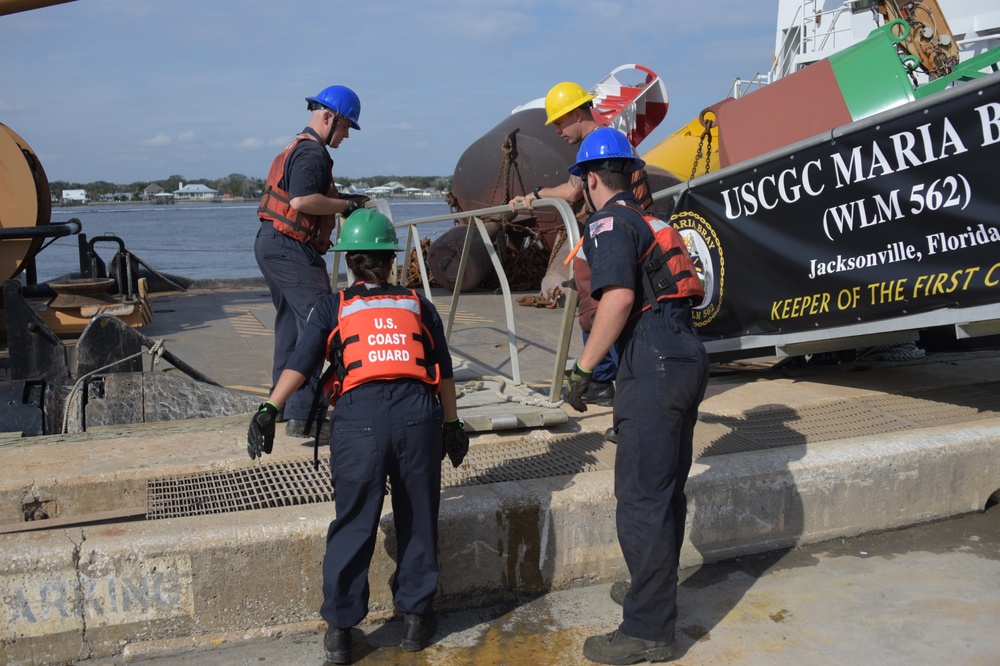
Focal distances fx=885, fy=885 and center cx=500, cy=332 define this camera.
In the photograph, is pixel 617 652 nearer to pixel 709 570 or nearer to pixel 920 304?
pixel 709 570

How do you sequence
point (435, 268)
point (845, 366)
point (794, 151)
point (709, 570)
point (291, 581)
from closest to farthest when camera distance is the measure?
point (291, 581)
point (709, 570)
point (794, 151)
point (845, 366)
point (435, 268)

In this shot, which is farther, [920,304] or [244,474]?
[920,304]

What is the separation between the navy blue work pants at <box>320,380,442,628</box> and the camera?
3.21 meters

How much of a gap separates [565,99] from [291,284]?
6.88 feet

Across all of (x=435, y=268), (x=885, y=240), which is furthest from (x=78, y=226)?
(x=885, y=240)

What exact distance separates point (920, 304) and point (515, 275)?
335 inches

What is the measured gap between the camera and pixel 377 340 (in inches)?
129

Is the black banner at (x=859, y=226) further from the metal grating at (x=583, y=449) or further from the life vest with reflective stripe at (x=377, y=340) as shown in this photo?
the life vest with reflective stripe at (x=377, y=340)

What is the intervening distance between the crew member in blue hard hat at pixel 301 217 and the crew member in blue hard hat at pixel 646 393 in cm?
197

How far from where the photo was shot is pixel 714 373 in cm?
671

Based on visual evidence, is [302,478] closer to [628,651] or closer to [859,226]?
[628,651]

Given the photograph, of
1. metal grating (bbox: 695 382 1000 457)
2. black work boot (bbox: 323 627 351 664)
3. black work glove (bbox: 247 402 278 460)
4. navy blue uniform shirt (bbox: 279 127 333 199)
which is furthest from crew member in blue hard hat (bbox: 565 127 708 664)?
navy blue uniform shirt (bbox: 279 127 333 199)

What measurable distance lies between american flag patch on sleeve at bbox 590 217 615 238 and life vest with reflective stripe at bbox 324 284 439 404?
73 centimetres

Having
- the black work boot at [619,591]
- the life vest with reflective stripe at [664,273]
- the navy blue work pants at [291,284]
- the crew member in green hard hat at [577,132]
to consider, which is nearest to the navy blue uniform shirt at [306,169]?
the navy blue work pants at [291,284]
